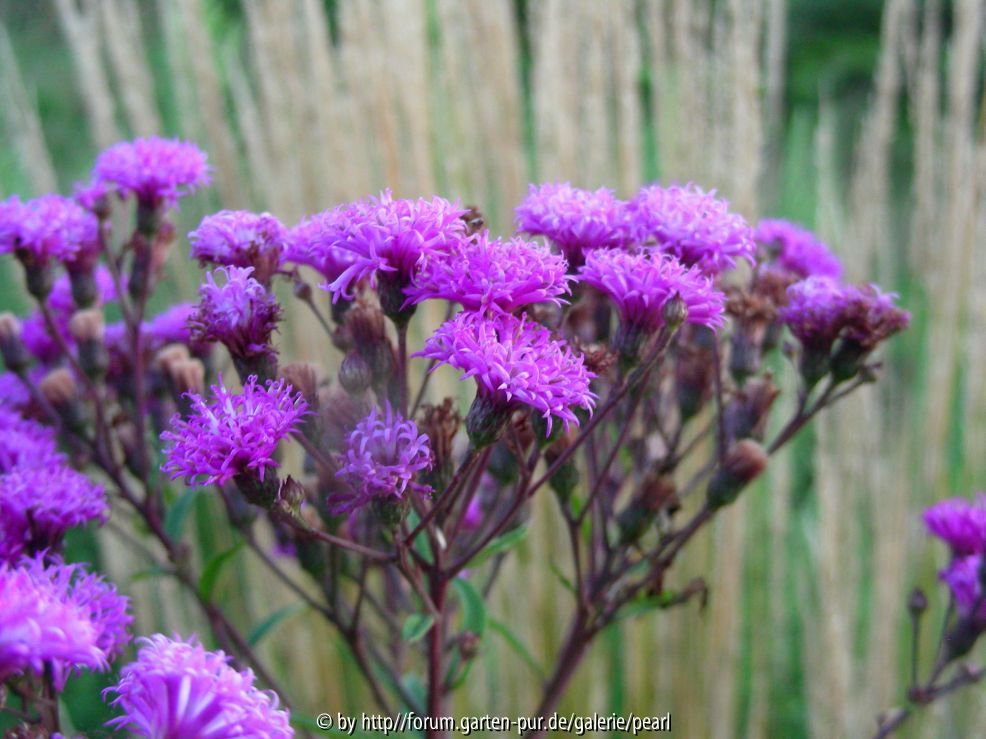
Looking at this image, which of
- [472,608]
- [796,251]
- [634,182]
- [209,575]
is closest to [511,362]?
[472,608]

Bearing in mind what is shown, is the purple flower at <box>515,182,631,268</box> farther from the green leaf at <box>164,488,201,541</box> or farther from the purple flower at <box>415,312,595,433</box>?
the green leaf at <box>164,488,201,541</box>

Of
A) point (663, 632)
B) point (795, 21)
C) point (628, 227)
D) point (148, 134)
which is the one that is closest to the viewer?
point (628, 227)

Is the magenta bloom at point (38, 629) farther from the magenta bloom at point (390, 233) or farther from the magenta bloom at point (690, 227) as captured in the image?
the magenta bloom at point (690, 227)

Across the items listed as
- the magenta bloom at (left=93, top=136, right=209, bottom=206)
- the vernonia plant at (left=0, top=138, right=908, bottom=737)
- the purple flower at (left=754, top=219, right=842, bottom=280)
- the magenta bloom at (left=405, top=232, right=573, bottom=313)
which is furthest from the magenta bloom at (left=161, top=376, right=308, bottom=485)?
the purple flower at (left=754, top=219, right=842, bottom=280)

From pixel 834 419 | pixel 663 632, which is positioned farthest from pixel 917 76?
pixel 663 632

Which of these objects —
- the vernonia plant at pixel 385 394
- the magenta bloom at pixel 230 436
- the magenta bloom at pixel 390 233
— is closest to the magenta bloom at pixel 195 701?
the vernonia plant at pixel 385 394

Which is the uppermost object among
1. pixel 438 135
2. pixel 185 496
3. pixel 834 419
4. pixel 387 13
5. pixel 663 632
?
pixel 387 13

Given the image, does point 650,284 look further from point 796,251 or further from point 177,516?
point 177,516

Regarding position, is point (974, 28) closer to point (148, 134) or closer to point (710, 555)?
point (710, 555)
